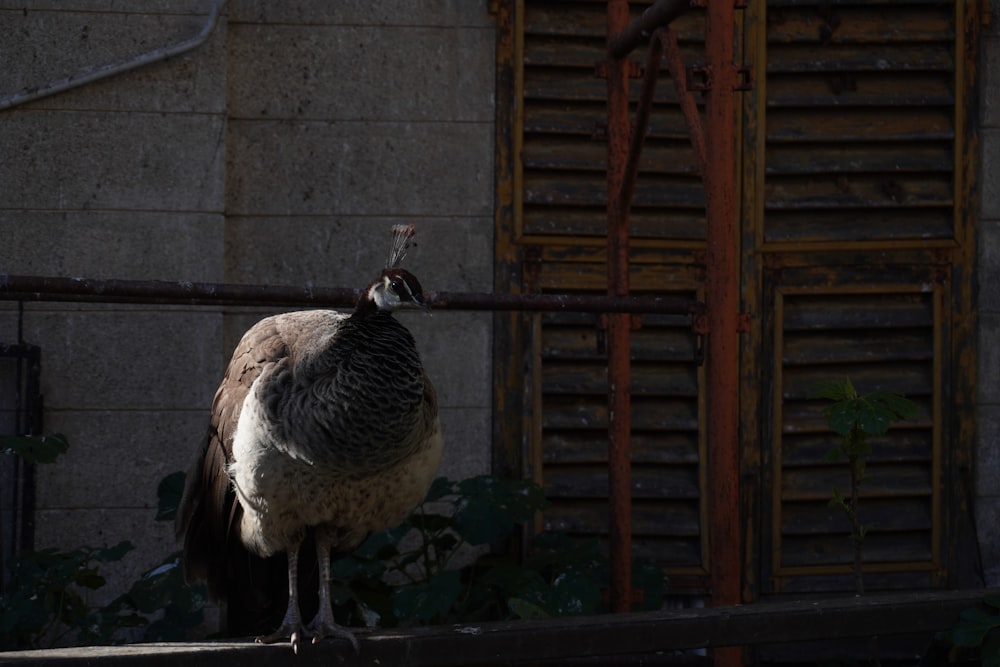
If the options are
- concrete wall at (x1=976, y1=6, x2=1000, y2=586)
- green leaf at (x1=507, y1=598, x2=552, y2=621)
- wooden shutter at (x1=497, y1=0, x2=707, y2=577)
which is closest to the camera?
green leaf at (x1=507, y1=598, x2=552, y2=621)

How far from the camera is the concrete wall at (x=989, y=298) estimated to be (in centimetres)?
472

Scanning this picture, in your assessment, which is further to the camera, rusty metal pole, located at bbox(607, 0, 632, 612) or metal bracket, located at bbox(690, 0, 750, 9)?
rusty metal pole, located at bbox(607, 0, 632, 612)

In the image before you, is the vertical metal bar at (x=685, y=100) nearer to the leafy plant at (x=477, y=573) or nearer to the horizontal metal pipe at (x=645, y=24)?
the horizontal metal pipe at (x=645, y=24)

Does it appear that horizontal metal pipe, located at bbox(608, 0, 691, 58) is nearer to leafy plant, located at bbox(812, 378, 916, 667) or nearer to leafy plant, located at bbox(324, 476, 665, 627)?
leafy plant, located at bbox(812, 378, 916, 667)

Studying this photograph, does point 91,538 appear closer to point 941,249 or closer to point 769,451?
point 769,451

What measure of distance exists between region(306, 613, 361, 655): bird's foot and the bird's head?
0.79m

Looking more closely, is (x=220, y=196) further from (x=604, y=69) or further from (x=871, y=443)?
(x=871, y=443)

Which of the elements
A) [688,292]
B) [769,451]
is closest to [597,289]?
[688,292]

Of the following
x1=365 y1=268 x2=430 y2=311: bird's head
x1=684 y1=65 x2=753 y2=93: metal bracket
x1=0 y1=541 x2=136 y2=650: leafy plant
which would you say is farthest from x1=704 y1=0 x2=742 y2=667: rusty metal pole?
x1=0 y1=541 x2=136 y2=650: leafy plant

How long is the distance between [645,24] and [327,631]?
1.85 meters

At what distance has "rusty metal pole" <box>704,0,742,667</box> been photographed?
330 centimetres

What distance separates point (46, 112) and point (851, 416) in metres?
2.88

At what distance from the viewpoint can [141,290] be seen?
2932 millimetres

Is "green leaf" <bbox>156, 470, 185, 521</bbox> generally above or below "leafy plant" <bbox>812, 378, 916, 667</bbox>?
below
